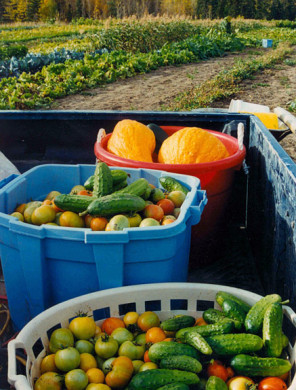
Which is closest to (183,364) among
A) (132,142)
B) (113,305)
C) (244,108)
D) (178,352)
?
(178,352)

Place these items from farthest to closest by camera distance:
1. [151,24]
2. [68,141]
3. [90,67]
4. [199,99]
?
1. [151,24]
2. [90,67]
3. [199,99]
4. [68,141]

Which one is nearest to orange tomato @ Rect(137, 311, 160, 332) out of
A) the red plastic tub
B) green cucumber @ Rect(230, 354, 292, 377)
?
Result: green cucumber @ Rect(230, 354, 292, 377)

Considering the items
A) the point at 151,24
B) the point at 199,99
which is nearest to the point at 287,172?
the point at 199,99

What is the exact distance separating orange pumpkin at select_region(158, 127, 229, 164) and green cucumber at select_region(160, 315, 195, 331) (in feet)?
3.94

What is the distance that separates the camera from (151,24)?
63.4 ft

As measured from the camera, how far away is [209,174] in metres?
2.78

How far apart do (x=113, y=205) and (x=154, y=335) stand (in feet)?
2.12

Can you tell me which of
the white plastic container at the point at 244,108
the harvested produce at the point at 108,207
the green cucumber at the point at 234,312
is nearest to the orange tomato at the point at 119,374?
the green cucumber at the point at 234,312

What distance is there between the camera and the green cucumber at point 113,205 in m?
2.15

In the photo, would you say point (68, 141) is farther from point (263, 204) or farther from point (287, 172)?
point (287, 172)

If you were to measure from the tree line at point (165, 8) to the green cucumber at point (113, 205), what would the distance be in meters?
50.5

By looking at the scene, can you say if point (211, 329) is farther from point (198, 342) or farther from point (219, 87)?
point (219, 87)

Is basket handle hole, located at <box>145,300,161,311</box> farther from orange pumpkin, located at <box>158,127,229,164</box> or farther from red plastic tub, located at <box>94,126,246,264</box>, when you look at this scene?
orange pumpkin, located at <box>158,127,229,164</box>

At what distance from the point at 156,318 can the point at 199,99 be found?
875 cm
